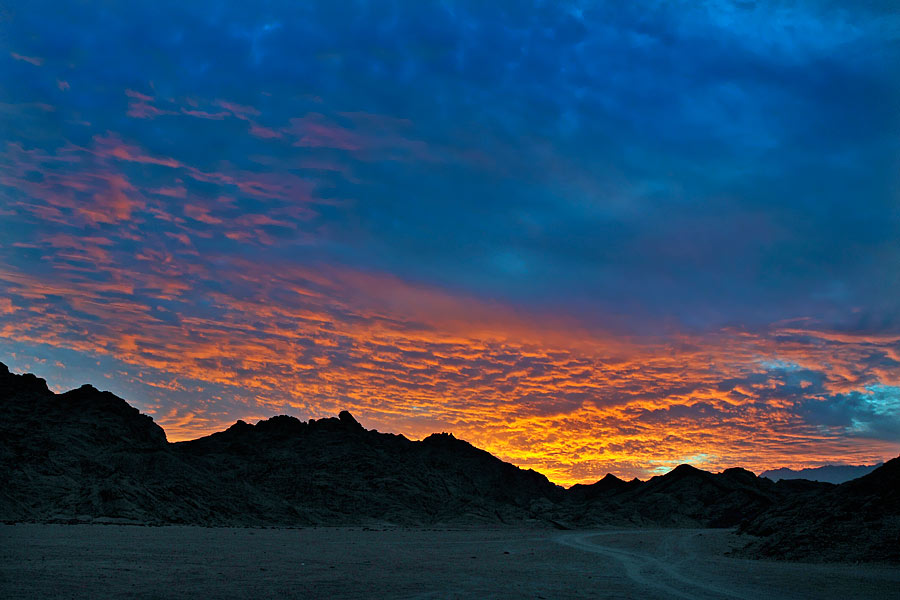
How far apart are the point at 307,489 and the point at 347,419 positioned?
43.7 metres

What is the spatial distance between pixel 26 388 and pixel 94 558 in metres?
106

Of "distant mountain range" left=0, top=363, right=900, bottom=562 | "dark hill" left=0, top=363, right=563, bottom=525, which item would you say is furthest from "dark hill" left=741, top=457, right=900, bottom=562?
"dark hill" left=0, top=363, right=563, bottom=525

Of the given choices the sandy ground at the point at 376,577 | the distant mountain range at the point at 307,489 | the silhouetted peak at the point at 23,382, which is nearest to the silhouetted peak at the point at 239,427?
the distant mountain range at the point at 307,489

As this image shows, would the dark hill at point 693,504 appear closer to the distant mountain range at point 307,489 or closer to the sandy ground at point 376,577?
the distant mountain range at point 307,489

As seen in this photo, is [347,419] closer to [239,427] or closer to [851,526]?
[239,427]

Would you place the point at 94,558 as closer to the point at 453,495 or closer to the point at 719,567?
the point at 719,567

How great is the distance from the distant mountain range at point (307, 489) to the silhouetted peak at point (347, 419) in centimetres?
78

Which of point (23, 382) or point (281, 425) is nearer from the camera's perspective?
point (23, 382)

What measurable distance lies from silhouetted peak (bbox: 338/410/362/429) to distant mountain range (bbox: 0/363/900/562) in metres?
0.78

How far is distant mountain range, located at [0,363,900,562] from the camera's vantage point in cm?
4225

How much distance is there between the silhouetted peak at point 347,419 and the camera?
18712cm

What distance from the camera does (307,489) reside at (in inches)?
5743

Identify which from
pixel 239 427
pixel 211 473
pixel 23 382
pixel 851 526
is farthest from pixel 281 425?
pixel 851 526

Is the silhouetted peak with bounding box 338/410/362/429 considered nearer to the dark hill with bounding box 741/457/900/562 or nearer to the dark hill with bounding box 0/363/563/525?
the dark hill with bounding box 0/363/563/525
